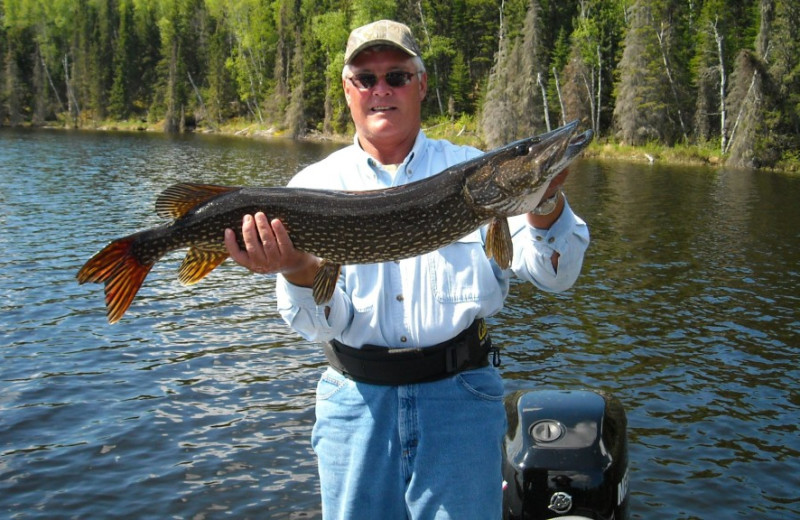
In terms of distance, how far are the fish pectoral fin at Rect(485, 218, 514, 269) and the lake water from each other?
3.86 m

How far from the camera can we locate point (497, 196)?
297 cm

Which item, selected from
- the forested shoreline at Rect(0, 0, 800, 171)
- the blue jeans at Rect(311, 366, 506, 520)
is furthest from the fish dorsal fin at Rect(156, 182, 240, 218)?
the forested shoreline at Rect(0, 0, 800, 171)

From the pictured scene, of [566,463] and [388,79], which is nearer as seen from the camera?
[388,79]

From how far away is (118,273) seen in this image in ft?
10.4

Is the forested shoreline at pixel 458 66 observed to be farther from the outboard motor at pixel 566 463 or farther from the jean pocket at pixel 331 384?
the jean pocket at pixel 331 384

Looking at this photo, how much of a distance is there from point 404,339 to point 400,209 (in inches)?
23.7

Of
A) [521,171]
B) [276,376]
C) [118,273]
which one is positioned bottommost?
[276,376]

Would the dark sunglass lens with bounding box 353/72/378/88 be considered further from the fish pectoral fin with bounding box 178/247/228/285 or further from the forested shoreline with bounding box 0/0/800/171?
the forested shoreline with bounding box 0/0/800/171

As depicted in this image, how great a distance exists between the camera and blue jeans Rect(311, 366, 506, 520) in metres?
2.70

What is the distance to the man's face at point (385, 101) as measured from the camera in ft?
9.78

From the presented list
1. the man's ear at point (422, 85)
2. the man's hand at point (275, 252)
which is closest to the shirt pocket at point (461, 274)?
the man's hand at point (275, 252)

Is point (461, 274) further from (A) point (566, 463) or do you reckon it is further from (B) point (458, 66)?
(B) point (458, 66)

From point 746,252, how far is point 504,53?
3441 cm

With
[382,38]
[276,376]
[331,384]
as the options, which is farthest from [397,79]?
[276,376]
